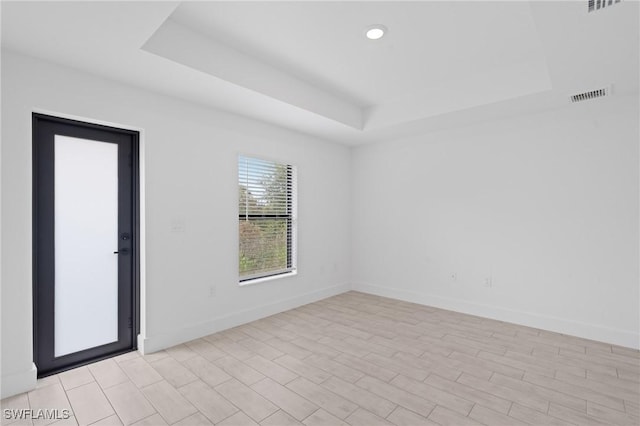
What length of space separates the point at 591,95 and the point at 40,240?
5.28 meters

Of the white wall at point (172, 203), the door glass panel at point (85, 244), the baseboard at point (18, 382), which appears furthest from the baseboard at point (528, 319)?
the baseboard at point (18, 382)

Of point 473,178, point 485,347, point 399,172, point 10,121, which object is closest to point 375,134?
point 399,172

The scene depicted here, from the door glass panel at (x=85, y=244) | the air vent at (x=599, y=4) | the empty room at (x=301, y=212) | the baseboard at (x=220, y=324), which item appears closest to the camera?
the air vent at (x=599, y=4)

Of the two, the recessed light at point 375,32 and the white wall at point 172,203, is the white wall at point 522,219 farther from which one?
the recessed light at point 375,32

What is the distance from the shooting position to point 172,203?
3291mm

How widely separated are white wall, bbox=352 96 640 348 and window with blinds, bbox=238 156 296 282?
155 centimetres

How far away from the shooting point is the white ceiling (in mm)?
2105

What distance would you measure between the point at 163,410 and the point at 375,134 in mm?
4105

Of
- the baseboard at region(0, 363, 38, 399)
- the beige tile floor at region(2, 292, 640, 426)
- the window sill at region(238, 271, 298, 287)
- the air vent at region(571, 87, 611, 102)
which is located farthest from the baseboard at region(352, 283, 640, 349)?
the baseboard at region(0, 363, 38, 399)

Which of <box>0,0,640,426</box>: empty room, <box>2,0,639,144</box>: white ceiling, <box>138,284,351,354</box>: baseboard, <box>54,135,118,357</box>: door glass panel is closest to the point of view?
<box>2,0,639,144</box>: white ceiling

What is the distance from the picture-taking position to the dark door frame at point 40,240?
259 cm

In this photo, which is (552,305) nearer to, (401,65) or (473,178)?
(473,178)

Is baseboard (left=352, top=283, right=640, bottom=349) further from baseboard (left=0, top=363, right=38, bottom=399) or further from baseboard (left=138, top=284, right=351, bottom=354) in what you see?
baseboard (left=0, top=363, right=38, bottom=399)

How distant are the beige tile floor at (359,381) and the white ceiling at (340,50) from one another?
2.55 meters
